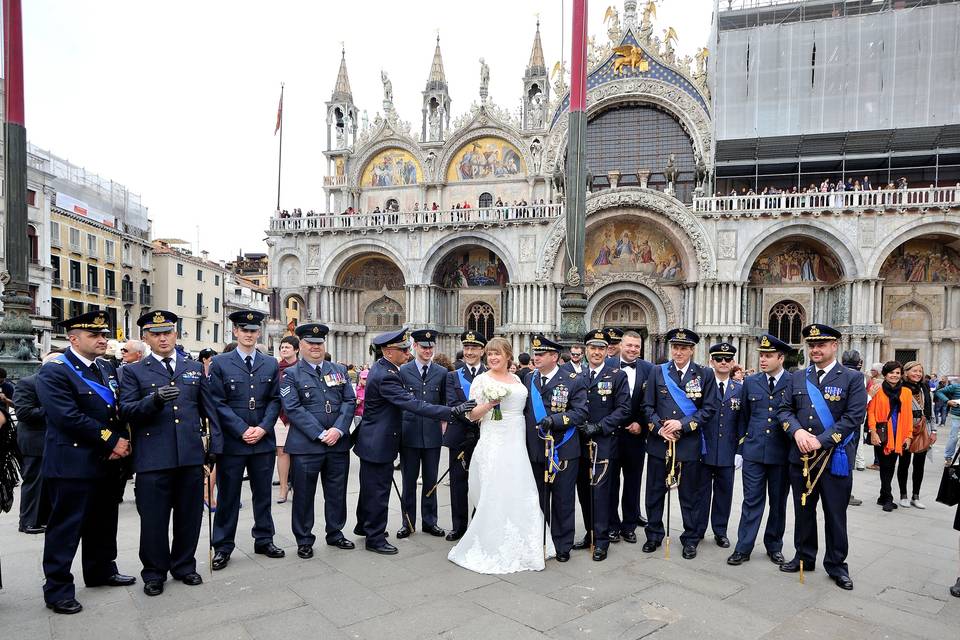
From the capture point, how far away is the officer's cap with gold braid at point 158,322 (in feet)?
17.3

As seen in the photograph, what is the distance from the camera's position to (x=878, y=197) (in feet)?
74.0

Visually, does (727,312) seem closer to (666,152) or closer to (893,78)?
(666,152)

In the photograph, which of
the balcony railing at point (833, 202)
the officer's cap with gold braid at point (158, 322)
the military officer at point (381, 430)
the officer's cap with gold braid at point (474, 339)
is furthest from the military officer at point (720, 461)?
the balcony railing at point (833, 202)

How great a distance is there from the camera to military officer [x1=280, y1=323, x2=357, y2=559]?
19.8ft

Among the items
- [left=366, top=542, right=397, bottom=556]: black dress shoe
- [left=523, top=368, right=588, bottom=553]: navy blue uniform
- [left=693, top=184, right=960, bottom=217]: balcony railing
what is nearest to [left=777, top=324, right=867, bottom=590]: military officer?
[left=523, top=368, right=588, bottom=553]: navy blue uniform

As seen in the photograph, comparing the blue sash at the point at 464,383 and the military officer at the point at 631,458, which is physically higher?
the blue sash at the point at 464,383

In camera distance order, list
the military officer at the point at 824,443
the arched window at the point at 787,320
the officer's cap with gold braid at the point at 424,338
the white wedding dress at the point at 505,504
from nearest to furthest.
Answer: the military officer at the point at 824,443 < the white wedding dress at the point at 505,504 < the officer's cap with gold braid at the point at 424,338 < the arched window at the point at 787,320

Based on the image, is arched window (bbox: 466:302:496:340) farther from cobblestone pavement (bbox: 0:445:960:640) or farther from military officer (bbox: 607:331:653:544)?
cobblestone pavement (bbox: 0:445:960:640)

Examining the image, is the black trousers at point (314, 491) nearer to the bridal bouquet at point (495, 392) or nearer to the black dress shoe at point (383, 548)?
the black dress shoe at point (383, 548)

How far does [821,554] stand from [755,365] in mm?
19784

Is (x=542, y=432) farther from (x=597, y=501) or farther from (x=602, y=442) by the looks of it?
(x=597, y=501)

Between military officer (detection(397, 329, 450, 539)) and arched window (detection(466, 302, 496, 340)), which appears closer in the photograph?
military officer (detection(397, 329, 450, 539))

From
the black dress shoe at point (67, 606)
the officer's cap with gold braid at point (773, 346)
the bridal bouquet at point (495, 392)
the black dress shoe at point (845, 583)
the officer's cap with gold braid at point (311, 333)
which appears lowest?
the black dress shoe at point (845, 583)

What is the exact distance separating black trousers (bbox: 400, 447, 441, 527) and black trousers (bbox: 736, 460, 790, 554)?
3373mm
